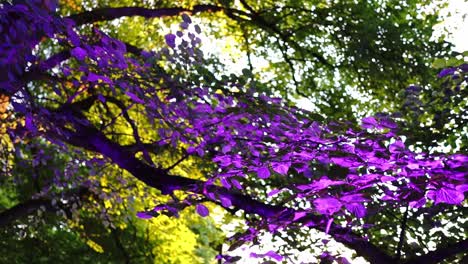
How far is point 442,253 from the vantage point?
356 centimetres

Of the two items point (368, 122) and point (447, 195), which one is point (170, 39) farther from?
point (447, 195)

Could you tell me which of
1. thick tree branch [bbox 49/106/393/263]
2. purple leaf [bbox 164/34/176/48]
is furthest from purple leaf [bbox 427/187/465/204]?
purple leaf [bbox 164/34/176/48]

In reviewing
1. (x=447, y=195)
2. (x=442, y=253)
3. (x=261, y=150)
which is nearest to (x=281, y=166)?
(x=447, y=195)

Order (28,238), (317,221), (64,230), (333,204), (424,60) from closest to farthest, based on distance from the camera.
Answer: (333,204), (317,221), (424,60), (28,238), (64,230)

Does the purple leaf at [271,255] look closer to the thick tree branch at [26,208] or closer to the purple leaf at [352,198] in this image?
the purple leaf at [352,198]

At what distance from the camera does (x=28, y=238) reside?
42.7ft

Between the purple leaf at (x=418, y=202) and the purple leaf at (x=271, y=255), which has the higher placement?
the purple leaf at (x=418, y=202)

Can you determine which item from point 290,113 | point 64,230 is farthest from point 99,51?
point 64,230

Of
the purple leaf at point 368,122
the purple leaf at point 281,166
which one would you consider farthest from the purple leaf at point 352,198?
the purple leaf at point 368,122

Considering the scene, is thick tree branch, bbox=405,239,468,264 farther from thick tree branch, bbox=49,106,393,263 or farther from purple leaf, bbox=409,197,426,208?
purple leaf, bbox=409,197,426,208

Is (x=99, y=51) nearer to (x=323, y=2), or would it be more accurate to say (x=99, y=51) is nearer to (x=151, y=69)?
(x=151, y=69)

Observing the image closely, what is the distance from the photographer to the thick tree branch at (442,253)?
11.4 ft

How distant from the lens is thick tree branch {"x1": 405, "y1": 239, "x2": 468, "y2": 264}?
3.49 meters

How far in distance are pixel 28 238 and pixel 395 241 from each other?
34.5 feet
